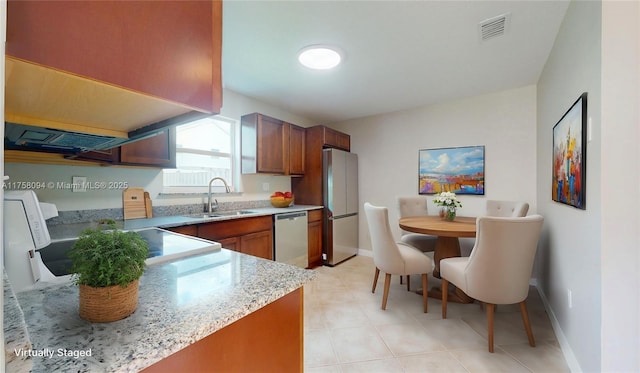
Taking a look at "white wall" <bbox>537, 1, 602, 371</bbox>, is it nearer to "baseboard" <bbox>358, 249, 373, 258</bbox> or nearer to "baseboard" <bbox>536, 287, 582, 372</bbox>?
"baseboard" <bbox>536, 287, 582, 372</bbox>

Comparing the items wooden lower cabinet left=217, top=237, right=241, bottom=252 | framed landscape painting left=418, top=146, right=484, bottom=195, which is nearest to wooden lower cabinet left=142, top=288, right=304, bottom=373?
wooden lower cabinet left=217, top=237, right=241, bottom=252


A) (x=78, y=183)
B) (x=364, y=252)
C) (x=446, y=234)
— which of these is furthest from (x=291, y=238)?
(x=78, y=183)

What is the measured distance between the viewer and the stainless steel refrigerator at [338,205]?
358 cm

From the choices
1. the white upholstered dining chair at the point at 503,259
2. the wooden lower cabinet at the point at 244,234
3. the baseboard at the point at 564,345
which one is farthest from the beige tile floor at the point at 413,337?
the wooden lower cabinet at the point at 244,234

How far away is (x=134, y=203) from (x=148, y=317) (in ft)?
6.95

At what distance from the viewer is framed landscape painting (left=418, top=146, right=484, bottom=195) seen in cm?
321

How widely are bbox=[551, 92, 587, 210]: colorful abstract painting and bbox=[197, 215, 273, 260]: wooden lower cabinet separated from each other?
252 cm

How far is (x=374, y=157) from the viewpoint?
13.3ft

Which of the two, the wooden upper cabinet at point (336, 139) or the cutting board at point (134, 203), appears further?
the wooden upper cabinet at point (336, 139)

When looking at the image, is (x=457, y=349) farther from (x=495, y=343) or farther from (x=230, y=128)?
(x=230, y=128)

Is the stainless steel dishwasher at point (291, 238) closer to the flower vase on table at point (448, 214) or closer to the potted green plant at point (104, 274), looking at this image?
the flower vase on table at point (448, 214)

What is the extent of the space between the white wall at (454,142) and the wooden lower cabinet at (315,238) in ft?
3.09

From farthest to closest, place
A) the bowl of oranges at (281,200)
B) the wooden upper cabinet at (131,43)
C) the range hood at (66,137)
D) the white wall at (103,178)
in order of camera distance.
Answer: the bowl of oranges at (281,200), the white wall at (103,178), the range hood at (66,137), the wooden upper cabinet at (131,43)

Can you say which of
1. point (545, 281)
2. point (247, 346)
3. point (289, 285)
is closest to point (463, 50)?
point (545, 281)
